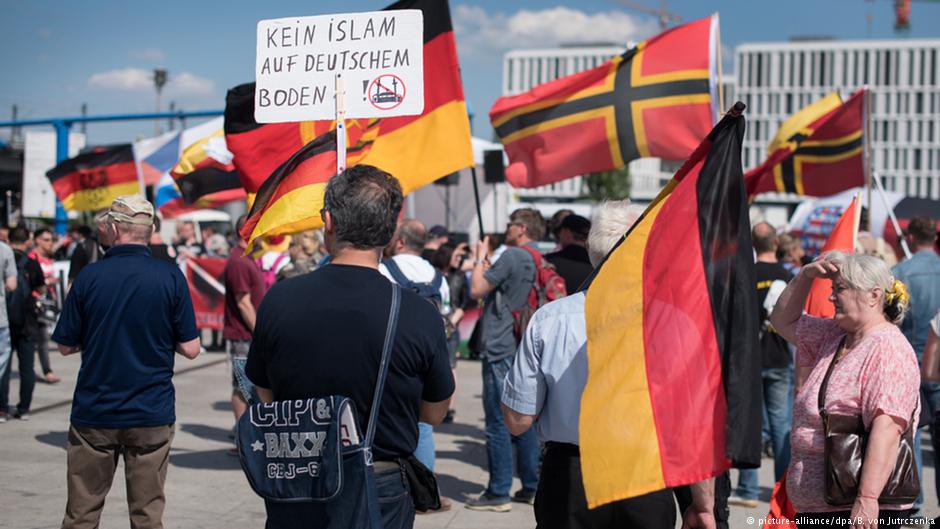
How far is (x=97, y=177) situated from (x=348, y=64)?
40.4ft

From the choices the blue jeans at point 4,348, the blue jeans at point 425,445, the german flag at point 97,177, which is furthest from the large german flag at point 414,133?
the german flag at point 97,177

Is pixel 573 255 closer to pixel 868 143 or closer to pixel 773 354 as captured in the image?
pixel 773 354

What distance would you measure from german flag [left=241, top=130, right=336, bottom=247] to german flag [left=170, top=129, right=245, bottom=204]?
5.21 m

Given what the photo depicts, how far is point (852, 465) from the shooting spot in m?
3.81

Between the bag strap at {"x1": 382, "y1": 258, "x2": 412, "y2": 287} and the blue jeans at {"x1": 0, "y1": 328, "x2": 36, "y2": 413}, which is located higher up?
the bag strap at {"x1": 382, "y1": 258, "x2": 412, "y2": 287}

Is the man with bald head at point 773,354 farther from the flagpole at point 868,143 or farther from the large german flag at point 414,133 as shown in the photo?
the flagpole at point 868,143

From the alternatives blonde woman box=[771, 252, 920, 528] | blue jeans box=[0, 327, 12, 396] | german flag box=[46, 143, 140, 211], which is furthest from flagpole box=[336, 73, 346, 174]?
german flag box=[46, 143, 140, 211]

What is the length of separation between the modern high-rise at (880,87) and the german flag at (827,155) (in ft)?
346

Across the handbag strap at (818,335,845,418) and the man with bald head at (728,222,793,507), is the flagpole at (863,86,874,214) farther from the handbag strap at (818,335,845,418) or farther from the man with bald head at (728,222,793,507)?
the handbag strap at (818,335,845,418)

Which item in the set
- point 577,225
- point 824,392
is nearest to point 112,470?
point 824,392

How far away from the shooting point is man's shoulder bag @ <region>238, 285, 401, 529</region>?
3.05m

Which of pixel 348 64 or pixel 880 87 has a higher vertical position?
pixel 880 87

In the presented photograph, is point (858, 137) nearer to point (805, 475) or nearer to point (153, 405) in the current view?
point (805, 475)

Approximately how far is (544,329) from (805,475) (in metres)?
1.25
